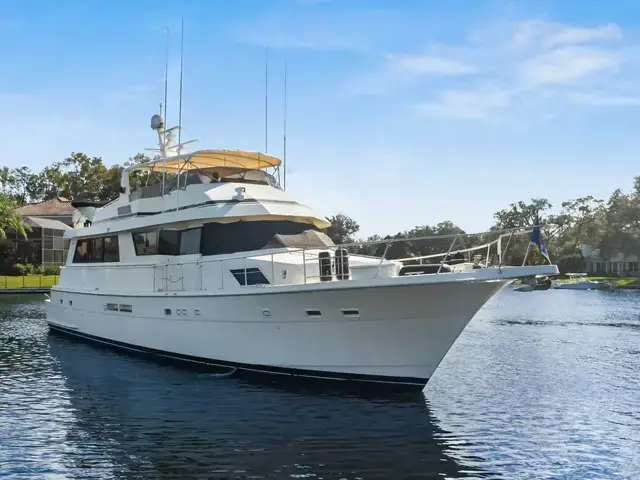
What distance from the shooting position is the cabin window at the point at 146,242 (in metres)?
17.4

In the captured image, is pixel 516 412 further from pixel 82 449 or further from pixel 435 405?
pixel 82 449

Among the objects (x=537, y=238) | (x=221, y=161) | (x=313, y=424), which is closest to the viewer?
(x=537, y=238)

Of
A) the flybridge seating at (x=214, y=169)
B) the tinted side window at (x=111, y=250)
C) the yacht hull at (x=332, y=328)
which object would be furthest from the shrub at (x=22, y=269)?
the yacht hull at (x=332, y=328)

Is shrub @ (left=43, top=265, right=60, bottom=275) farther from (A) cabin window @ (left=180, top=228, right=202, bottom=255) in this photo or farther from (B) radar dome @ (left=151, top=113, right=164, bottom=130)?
(A) cabin window @ (left=180, top=228, right=202, bottom=255)

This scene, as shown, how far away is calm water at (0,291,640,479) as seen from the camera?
9.09 metres

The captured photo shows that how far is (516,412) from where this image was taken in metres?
12.0

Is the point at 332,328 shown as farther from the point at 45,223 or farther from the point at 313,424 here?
the point at 45,223

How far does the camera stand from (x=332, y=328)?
508 inches

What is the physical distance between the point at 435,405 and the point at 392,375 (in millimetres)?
1008

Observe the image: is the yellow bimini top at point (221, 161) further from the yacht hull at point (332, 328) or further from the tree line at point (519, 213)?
the tree line at point (519, 213)

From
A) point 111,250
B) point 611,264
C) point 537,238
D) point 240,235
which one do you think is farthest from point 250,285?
point 611,264

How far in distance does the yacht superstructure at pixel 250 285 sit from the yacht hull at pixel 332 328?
0.02 metres

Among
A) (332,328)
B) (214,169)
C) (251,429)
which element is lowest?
(251,429)

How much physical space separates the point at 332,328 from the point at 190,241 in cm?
530
